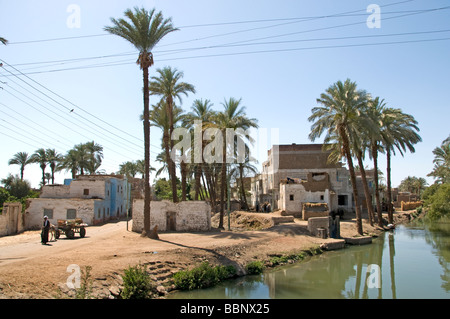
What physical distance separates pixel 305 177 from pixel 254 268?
35772 mm

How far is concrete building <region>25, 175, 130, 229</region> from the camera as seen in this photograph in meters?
30.3

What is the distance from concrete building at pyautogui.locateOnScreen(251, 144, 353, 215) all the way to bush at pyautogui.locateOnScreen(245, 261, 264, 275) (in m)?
22.3

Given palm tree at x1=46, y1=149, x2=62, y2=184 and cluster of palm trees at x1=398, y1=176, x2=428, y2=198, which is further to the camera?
cluster of palm trees at x1=398, y1=176, x2=428, y2=198

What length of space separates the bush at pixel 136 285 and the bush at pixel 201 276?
1608 millimetres

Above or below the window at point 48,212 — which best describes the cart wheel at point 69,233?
below

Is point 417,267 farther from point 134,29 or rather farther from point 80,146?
point 80,146

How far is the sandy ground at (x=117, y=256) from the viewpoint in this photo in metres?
10.8

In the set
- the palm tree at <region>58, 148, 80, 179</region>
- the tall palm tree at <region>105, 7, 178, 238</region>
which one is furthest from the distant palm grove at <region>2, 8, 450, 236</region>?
the palm tree at <region>58, 148, 80, 179</region>

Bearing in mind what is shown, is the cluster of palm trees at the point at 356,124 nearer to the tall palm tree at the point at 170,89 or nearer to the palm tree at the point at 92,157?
the tall palm tree at the point at 170,89

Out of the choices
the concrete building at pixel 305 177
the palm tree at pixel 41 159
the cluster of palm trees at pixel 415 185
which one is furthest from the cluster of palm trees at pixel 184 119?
the cluster of palm trees at pixel 415 185

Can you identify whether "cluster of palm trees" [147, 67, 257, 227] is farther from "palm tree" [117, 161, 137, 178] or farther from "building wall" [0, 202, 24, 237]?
"palm tree" [117, 161, 137, 178]
